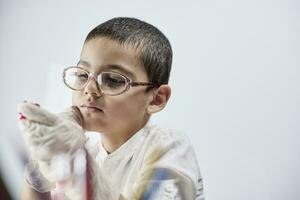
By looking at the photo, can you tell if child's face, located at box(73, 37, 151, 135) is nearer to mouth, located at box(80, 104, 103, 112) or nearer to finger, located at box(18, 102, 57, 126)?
mouth, located at box(80, 104, 103, 112)

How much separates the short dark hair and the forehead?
0.01 meters

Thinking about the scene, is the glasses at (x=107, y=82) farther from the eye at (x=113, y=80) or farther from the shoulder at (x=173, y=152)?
the shoulder at (x=173, y=152)

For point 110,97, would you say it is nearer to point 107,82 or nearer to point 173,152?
point 107,82

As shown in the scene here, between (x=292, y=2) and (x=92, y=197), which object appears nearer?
(x=92, y=197)

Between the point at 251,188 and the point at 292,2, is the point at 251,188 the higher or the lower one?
the lower one

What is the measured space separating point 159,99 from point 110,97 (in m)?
0.13

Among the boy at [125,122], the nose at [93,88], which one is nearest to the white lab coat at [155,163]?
the boy at [125,122]

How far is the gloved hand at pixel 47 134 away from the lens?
0.82 m

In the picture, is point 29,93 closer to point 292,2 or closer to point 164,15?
point 164,15

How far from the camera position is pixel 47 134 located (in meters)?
0.82

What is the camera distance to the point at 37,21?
1123 millimetres

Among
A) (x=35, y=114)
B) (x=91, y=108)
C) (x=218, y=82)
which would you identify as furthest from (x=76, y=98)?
(x=218, y=82)

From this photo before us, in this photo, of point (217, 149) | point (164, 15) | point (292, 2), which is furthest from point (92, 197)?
point (292, 2)

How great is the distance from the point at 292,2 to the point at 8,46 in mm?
695
